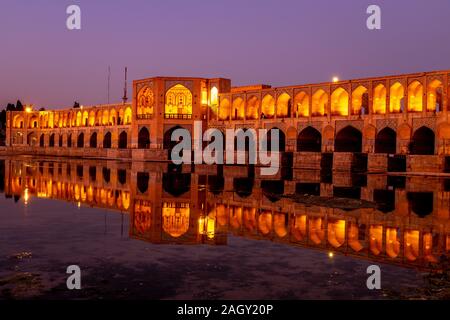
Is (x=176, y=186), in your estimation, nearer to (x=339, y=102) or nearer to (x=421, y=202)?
(x=421, y=202)

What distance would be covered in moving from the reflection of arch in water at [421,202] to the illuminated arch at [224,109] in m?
26.9

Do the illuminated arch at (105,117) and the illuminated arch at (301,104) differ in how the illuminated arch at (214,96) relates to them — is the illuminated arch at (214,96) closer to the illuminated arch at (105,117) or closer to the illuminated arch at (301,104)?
the illuminated arch at (301,104)

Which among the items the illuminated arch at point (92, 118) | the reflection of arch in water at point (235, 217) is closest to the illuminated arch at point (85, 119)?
the illuminated arch at point (92, 118)

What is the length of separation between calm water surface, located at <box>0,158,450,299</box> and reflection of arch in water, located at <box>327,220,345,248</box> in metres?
0.02

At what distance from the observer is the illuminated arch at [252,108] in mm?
41844

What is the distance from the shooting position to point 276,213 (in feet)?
41.7

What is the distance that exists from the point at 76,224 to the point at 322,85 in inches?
1114

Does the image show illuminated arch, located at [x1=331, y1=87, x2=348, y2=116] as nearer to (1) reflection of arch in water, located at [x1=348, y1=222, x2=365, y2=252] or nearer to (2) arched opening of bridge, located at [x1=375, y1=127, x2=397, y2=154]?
(2) arched opening of bridge, located at [x1=375, y1=127, x2=397, y2=154]

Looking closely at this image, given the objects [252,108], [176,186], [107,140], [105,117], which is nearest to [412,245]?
[176,186]

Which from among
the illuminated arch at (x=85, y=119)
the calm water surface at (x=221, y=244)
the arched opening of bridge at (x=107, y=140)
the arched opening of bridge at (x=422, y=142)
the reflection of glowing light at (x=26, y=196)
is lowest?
the calm water surface at (x=221, y=244)

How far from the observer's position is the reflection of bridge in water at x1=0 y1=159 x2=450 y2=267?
9062 millimetres

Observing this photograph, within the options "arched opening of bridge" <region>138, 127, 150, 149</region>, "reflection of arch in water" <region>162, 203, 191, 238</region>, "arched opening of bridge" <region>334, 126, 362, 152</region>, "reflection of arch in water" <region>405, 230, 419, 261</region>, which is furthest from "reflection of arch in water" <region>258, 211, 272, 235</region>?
"arched opening of bridge" <region>138, 127, 150, 149</region>
